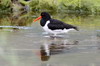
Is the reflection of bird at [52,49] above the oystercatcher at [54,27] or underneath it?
above

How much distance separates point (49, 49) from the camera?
31.3ft

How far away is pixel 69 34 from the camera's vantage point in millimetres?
12664

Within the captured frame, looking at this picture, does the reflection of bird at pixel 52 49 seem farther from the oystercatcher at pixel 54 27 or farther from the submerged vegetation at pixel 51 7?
the submerged vegetation at pixel 51 7

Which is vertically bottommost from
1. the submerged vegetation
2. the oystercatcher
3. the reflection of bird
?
the submerged vegetation

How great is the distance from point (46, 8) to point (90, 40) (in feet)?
55.7

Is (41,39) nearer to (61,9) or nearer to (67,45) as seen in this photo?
(67,45)

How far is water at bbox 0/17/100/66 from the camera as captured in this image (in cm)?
796

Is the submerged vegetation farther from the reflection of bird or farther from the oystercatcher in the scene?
the reflection of bird

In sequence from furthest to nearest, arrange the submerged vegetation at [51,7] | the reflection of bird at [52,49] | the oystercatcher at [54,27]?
the submerged vegetation at [51,7]
the oystercatcher at [54,27]
the reflection of bird at [52,49]

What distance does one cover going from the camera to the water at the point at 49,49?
796cm

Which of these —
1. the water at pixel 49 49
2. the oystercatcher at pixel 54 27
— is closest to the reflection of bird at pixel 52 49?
the water at pixel 49 49

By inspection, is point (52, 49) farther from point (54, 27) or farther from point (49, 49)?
point (54, 27)

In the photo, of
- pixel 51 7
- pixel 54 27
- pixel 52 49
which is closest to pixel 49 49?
pixel 52 49

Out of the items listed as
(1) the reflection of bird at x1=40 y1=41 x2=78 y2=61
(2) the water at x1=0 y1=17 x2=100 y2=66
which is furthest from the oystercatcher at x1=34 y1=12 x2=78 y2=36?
(1) the reflection of bird at x1=40 y1=41 x2=78 y2=61
